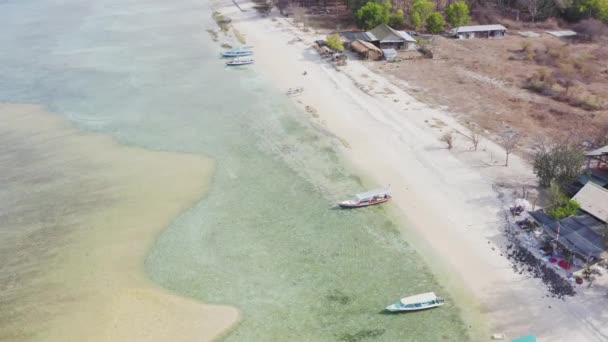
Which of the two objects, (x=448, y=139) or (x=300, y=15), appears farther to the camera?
(x=300, y=15)

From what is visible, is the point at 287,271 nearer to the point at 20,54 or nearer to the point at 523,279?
the point at 523,279

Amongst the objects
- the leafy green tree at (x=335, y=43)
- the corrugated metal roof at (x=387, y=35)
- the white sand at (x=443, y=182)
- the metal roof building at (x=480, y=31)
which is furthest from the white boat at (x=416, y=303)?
the metal roof building at (x=480, y=31)

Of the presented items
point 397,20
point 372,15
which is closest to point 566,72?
point 397,20

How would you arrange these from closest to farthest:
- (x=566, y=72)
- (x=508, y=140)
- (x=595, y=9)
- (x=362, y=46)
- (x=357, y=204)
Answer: (x=357, y=204) → (x=508, y=140) → (x=566, y=72) → (x=362, y=46) → (x=595, y=9)

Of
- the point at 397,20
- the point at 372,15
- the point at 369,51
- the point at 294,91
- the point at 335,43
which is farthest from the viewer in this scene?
the point at 397,20

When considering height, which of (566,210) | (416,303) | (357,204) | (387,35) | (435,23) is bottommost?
(416,303)

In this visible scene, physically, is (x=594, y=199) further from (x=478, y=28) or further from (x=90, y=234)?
(x=478, y=28)
